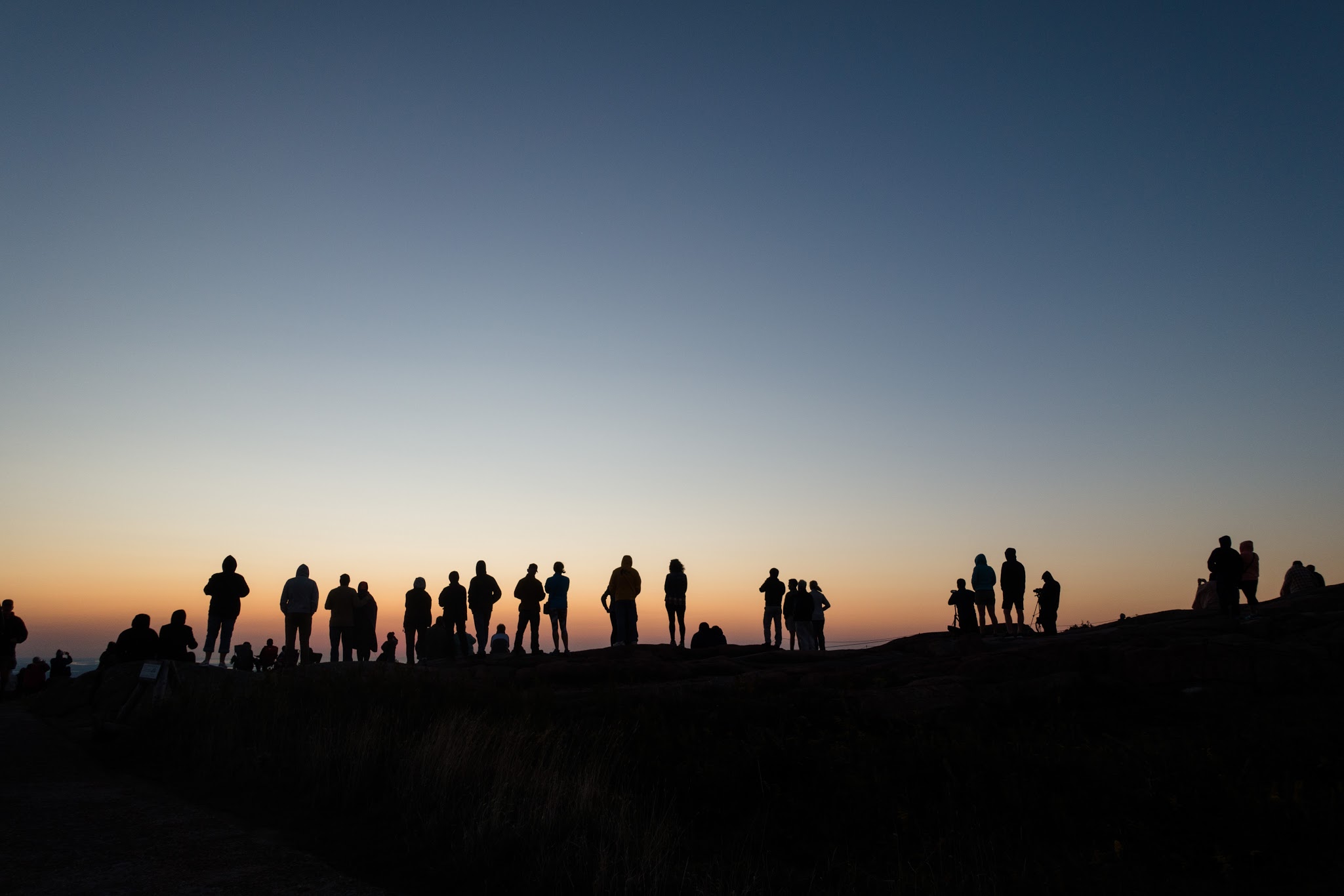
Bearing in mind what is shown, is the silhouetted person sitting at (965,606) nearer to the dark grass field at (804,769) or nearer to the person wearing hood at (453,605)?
the dark grass field at (804,769)

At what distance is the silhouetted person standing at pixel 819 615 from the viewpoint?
22.6 meters

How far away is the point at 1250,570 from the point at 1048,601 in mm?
4755

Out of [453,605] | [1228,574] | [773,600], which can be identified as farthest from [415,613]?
[1228,574]

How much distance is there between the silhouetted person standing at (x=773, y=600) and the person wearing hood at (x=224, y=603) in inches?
502

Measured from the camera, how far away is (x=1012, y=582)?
2042 cm

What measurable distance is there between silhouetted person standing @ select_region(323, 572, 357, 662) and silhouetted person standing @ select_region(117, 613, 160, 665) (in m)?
3.79

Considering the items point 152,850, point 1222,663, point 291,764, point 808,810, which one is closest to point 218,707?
point 291,764

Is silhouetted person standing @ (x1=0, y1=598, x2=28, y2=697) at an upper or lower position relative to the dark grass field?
upper

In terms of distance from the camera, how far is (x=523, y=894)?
6.32 m

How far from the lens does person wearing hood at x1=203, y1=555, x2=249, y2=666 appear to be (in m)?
Result: 16.2

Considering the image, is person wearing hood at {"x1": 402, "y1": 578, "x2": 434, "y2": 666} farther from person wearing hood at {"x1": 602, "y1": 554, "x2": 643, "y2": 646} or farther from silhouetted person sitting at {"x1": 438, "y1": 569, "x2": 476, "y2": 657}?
person wearing hood at {"x1": 602, "y1": 554, "x2": 643, "y2": 646}

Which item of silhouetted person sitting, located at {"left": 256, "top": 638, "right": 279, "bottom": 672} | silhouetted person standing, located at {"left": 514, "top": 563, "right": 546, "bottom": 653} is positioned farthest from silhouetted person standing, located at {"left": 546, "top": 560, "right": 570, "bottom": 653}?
silhouetted person sitting, located at {"left": 256, "top": 638, "right": 279, "bottom": 672}

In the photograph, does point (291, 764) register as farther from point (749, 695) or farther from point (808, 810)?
point (749, 695)

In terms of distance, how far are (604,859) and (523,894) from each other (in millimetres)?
672
